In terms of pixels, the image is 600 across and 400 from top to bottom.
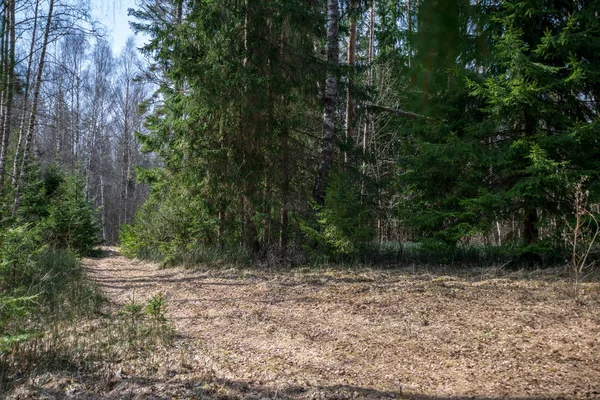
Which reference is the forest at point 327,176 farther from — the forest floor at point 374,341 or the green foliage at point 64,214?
the green foliage at point 64,214

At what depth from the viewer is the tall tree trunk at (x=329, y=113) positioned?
10039mm

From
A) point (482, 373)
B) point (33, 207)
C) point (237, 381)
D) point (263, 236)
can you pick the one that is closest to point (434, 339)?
point (482, 373)

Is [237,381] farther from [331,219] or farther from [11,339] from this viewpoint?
[331,219]

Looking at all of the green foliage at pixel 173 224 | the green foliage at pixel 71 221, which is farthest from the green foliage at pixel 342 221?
the green foliage at pixel 71 221

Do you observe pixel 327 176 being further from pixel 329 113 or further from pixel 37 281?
pixel 37 281

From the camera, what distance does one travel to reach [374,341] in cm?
452

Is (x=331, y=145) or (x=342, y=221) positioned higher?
(x=331, y=145)

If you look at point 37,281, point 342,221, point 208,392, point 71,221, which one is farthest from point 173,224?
point 208,392

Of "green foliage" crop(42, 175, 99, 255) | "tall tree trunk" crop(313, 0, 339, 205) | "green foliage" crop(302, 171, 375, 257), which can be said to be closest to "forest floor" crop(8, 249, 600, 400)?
"green foliage" crop(302, 171, 375, 257)

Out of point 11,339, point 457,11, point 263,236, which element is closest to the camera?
point 457,11

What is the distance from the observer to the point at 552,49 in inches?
330

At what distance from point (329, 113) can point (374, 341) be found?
6.83 meters

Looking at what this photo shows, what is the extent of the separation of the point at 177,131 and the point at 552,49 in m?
8.51

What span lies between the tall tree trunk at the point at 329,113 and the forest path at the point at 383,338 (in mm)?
2876
